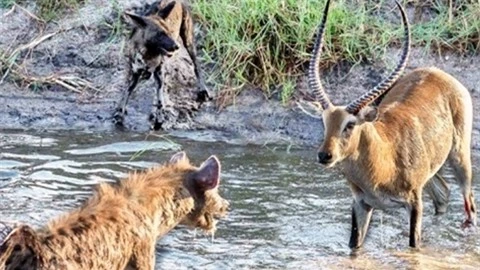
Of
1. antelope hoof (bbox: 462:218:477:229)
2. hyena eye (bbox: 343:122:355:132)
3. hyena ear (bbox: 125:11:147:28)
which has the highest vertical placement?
hyena ear (bbox: 125:11:147:28)

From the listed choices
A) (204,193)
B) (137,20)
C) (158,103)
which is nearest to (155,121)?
(158,103)

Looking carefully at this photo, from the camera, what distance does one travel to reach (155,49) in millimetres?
13602

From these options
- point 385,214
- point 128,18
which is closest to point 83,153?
point 128,18

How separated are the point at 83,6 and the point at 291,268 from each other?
6716 mm

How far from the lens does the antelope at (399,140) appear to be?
958cm

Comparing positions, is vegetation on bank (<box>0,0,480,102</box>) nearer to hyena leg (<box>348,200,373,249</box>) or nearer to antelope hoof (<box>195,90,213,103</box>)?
antelope hoof (<box>195,90,213,103</box>)

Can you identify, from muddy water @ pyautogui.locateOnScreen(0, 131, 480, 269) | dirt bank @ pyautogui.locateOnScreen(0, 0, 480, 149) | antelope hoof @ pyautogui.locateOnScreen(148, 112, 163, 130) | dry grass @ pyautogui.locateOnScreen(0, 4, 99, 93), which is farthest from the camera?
dry grass @ pyautogui.locateOnScreen(0, 4, 99, 93)

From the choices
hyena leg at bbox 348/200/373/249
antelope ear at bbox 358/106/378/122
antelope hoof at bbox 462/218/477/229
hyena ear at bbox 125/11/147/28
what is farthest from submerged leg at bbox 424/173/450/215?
hyena ear at bbox 125/11/147/28

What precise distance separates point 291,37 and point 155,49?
1.42 meters

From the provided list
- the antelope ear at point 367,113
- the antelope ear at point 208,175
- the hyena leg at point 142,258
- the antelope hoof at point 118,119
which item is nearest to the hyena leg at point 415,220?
the antelope ear at point 367,113

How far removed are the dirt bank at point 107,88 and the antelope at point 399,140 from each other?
207 cm

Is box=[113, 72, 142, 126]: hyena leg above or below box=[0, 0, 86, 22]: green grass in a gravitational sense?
below

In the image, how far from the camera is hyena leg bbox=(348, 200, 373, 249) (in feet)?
33.3

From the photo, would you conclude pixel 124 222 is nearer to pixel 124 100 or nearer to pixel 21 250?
pixel 21 250
